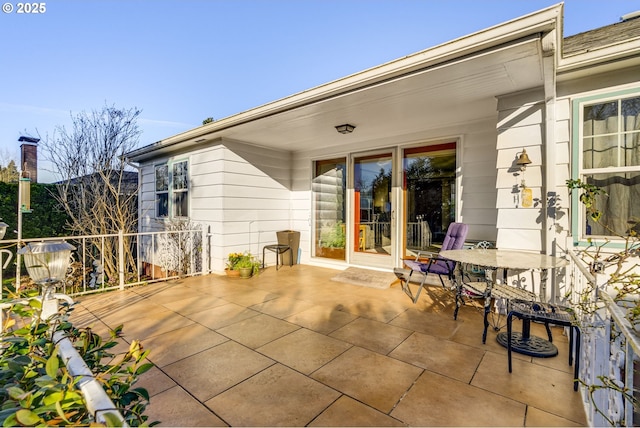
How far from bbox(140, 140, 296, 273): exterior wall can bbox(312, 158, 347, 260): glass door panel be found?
2.28 ft

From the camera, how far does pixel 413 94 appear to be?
3279mm

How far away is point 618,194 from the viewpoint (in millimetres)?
2881

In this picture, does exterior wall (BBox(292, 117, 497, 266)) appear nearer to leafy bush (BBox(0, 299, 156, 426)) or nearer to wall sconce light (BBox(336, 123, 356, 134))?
wall sconce light (BBox(336, 123, 356, 134))

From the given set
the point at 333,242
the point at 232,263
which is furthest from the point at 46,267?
the point at 333,242

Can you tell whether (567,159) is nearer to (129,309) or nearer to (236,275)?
(236,275)

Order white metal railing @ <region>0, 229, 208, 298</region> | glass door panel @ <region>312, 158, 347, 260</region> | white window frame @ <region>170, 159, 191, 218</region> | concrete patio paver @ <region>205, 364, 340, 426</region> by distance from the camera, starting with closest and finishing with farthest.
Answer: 1. concrete patio paver @ <region>205, 364, 340, 426</region>
2. white metal railing @ <region>0, 229, 208, 298</region>
3. glass door panel @ <region>312, 158, 347, 260</region>
4. white window frame @ <region>170, 159, 191, 218</region>

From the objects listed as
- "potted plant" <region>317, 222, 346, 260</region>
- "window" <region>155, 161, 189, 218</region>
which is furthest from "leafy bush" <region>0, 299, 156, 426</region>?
"window" <region>155, 161, 189, 218</region>

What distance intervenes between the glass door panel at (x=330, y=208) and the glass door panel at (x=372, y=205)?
0.30 meters

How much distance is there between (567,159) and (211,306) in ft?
14.2

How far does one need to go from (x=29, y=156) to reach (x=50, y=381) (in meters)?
8.79

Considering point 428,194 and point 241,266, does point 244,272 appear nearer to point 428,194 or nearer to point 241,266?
point 241,266

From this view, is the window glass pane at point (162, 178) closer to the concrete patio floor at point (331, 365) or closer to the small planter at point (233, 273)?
the small planter at point (233, 273)

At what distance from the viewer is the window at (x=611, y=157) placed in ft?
9.20

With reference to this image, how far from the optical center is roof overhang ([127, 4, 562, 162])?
92.0 inches
